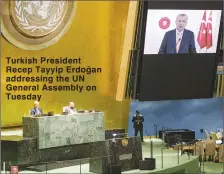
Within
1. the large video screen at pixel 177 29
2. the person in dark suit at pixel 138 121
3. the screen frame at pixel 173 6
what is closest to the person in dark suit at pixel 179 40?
the large video screen at pixel 177 29

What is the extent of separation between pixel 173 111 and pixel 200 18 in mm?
2693

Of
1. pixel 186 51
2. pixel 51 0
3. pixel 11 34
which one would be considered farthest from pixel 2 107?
pixel 186 51

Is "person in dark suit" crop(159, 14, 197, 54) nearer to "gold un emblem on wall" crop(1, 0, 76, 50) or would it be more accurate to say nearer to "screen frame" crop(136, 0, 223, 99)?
"screen frame" crop(136, 0, 223, 99)

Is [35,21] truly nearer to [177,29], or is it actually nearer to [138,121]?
[177,29]

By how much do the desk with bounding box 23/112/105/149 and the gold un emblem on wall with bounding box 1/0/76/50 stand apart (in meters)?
3.08

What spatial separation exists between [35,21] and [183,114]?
14.9 ft

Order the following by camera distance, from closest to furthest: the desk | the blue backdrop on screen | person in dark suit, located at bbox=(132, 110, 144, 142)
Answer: the desk < person in dark suit, located at bbox=(132, 110, 144, 142) < the blue backdrop on screen

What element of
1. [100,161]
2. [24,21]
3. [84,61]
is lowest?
[100,161]

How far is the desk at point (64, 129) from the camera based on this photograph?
930 cm

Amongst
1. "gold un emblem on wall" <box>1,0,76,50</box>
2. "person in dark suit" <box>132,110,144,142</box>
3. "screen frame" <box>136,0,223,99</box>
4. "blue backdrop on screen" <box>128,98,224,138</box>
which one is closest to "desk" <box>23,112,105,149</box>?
"person in dark suit" <box>132,110,144,142</box>

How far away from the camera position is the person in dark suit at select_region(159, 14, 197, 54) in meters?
11.8

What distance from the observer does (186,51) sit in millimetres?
12211

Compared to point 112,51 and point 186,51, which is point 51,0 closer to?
point 112,51

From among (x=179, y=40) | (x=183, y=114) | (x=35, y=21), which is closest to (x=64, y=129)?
(x=35, y=21)
